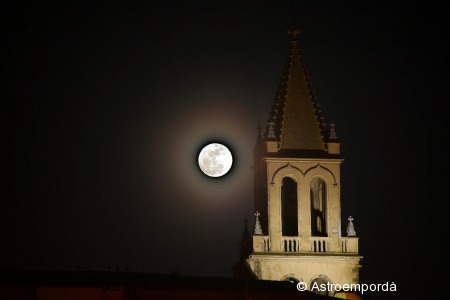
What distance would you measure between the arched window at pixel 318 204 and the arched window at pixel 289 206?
2.41ft

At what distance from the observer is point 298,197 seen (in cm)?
8694

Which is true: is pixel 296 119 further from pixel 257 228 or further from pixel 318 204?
pixel 257 228

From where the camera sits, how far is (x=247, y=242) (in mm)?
87375

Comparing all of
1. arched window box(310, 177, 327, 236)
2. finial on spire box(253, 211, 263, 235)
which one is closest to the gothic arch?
arched window box(310, 177, 327, 236)

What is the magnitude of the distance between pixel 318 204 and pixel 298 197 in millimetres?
2323

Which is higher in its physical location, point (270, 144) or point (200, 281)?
point (270, 144)

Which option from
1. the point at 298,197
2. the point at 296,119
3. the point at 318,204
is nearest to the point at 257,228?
the point at 298,197

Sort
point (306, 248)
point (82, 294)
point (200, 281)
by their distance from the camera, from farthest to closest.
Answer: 1. point (306, 248)
2. point (200, 281)
3. point (82, 294)

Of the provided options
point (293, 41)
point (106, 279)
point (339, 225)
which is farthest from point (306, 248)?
point (106, 279)

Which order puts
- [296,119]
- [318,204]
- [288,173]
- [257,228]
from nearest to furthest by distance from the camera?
[257,228], [288,173], [296,119], [318,204]

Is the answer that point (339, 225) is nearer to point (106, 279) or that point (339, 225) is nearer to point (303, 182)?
point (303, 182)

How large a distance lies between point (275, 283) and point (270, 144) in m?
11.4

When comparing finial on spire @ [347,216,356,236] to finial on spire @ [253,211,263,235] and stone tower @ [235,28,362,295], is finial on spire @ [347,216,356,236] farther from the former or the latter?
finial on spire @ [253,211,263,235]

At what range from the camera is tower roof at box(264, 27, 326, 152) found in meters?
87.3
